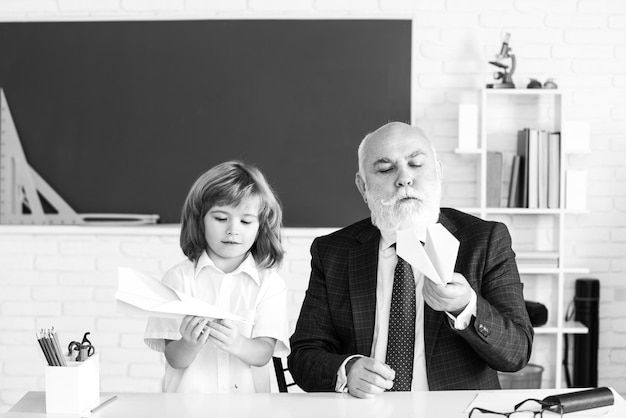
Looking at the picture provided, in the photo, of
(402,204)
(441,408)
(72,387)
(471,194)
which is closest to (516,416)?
(441,408)

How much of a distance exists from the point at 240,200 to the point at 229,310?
0.96ft

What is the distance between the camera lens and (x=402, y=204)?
2107mm

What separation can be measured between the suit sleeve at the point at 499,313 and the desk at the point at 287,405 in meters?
0.16

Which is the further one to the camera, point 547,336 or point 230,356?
point 547,336

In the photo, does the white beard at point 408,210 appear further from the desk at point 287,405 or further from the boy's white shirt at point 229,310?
the desk at point 287,405

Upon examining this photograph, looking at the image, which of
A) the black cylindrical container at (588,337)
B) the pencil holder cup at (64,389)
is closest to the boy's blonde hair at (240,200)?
the pencil holder cup at (64,389)

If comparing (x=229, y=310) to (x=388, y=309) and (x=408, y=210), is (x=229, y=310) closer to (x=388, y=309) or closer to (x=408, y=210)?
(x=388, y=309)

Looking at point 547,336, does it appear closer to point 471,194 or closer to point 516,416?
point 471,194

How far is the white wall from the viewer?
3703mm

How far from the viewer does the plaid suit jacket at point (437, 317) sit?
6.37ft

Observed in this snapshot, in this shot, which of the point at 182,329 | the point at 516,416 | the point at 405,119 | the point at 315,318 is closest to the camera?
the point at 516,416

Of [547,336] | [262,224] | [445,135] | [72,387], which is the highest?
[445,135]

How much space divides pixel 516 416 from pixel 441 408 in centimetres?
15

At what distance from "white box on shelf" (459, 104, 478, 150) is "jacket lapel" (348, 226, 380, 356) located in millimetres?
1469
